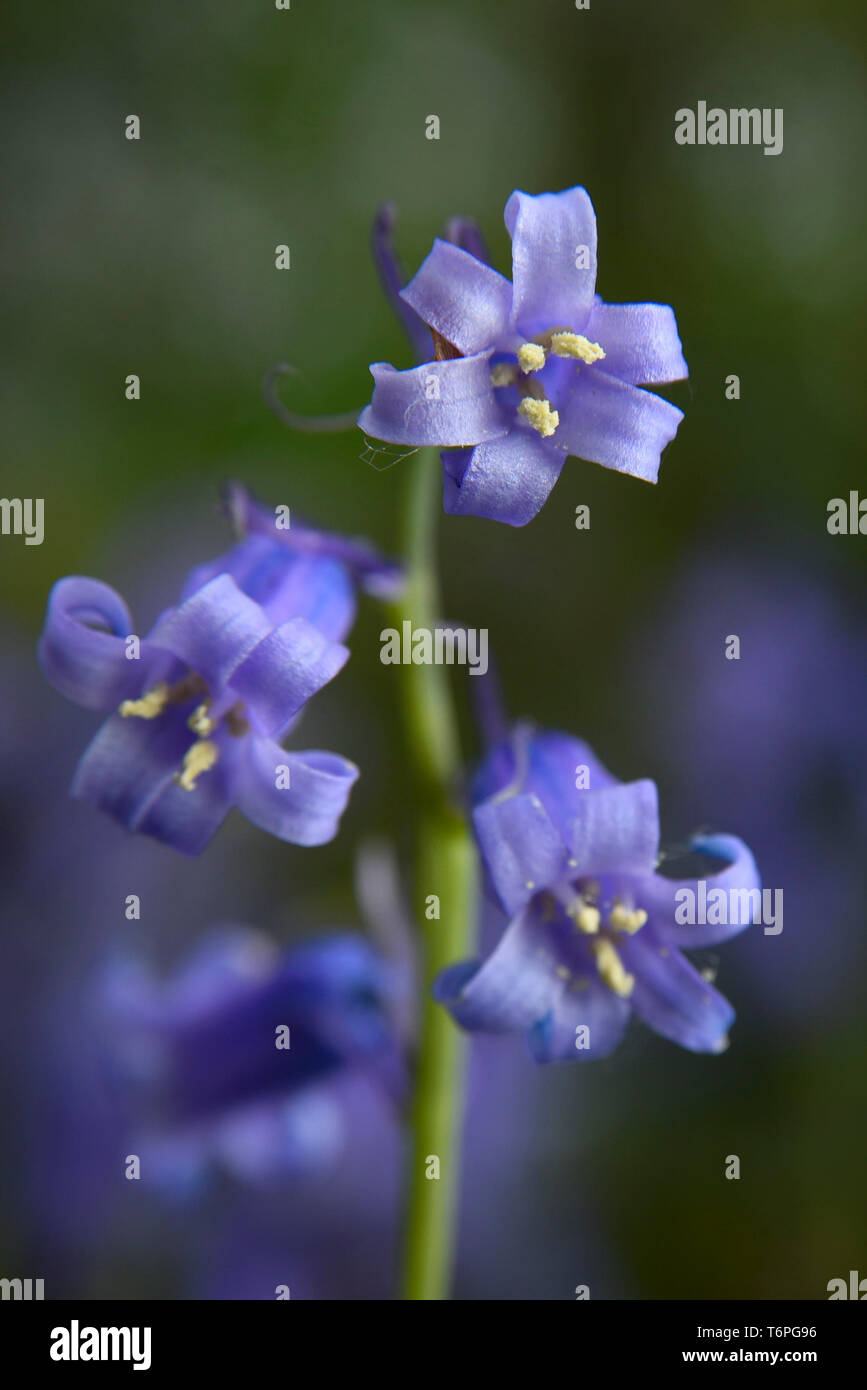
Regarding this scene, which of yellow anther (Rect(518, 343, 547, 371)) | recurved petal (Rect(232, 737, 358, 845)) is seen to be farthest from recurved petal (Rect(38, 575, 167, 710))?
yellow anther (Rect(518, 343, 547, 371))

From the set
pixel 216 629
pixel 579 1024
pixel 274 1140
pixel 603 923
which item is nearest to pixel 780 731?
pixel 274 1140

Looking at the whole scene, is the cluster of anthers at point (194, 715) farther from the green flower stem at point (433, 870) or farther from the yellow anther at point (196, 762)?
the green flower stem at point (433, 870)

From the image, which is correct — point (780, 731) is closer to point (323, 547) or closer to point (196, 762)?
point (323, 547)

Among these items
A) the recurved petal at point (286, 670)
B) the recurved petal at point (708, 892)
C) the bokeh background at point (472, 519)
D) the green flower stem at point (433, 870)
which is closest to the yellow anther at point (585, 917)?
the recurved petal at point (708, 892)

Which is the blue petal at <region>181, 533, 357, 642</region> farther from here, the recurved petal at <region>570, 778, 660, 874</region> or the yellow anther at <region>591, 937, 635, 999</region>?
the yellow anther at <region>591, 937, 635, 999</region>
